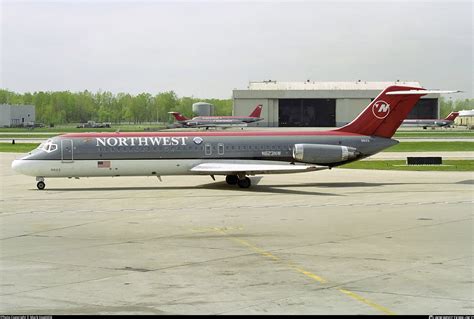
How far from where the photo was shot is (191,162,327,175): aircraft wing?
3266 centimetres

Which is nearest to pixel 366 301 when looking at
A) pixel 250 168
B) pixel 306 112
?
pixel 250 168

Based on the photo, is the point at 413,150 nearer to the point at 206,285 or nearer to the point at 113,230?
the point at 113,230

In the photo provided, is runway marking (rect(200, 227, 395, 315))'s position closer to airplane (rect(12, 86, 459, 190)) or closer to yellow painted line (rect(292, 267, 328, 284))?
yellow painted line (rect(292, 267, 328, 284))

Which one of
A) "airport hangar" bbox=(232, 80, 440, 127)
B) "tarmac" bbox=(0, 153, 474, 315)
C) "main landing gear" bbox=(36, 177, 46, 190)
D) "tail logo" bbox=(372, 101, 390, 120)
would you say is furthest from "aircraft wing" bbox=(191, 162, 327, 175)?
"airport hangar" bbox=(232, 80, 440, 127)

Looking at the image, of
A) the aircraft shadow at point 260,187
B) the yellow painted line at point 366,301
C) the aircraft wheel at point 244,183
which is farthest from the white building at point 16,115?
the yellow painted line at point 366,301

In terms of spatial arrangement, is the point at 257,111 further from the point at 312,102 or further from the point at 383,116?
the point at 383,116

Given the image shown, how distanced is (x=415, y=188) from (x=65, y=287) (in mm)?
22214

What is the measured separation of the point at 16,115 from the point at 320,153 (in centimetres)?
15508

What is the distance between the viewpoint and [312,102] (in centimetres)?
14262

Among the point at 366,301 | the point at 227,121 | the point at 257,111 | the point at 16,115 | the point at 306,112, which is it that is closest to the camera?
the point at 366,301

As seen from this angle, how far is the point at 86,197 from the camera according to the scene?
100 feet

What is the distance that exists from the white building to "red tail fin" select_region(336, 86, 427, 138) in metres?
149

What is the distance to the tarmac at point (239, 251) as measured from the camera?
12.7 metres

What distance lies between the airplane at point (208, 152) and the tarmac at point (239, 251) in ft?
5.00
